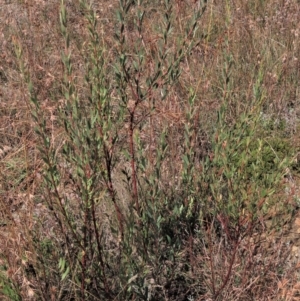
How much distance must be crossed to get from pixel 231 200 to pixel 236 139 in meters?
0.30

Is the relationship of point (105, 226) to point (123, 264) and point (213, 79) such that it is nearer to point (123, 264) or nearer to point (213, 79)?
point (123, 264)

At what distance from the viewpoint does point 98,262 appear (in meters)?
2.17

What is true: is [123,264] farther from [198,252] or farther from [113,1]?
[113,1]

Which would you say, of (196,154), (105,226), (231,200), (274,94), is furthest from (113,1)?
(231,200)

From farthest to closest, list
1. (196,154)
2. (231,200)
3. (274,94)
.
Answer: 1. (274,94)
2. (196,154)
3. (231,200)

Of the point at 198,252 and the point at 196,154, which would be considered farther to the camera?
the point at 196,154

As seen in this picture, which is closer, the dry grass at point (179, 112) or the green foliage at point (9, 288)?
the green foliage at point (9, 288)

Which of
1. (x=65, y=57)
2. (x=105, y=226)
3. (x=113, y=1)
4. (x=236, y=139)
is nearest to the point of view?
(x=65, y=57)

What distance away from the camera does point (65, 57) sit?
5.79ft

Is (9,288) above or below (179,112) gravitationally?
below

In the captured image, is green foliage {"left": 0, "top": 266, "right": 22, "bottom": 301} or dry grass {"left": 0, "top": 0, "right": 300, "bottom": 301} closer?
green foliage {"left": 0, "top": 266, "right": 22, "bottom": 301}

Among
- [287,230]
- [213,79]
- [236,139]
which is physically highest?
[236,139]

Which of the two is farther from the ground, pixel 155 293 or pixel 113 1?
pixel 113 1

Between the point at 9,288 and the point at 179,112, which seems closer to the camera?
the point at 9,288
